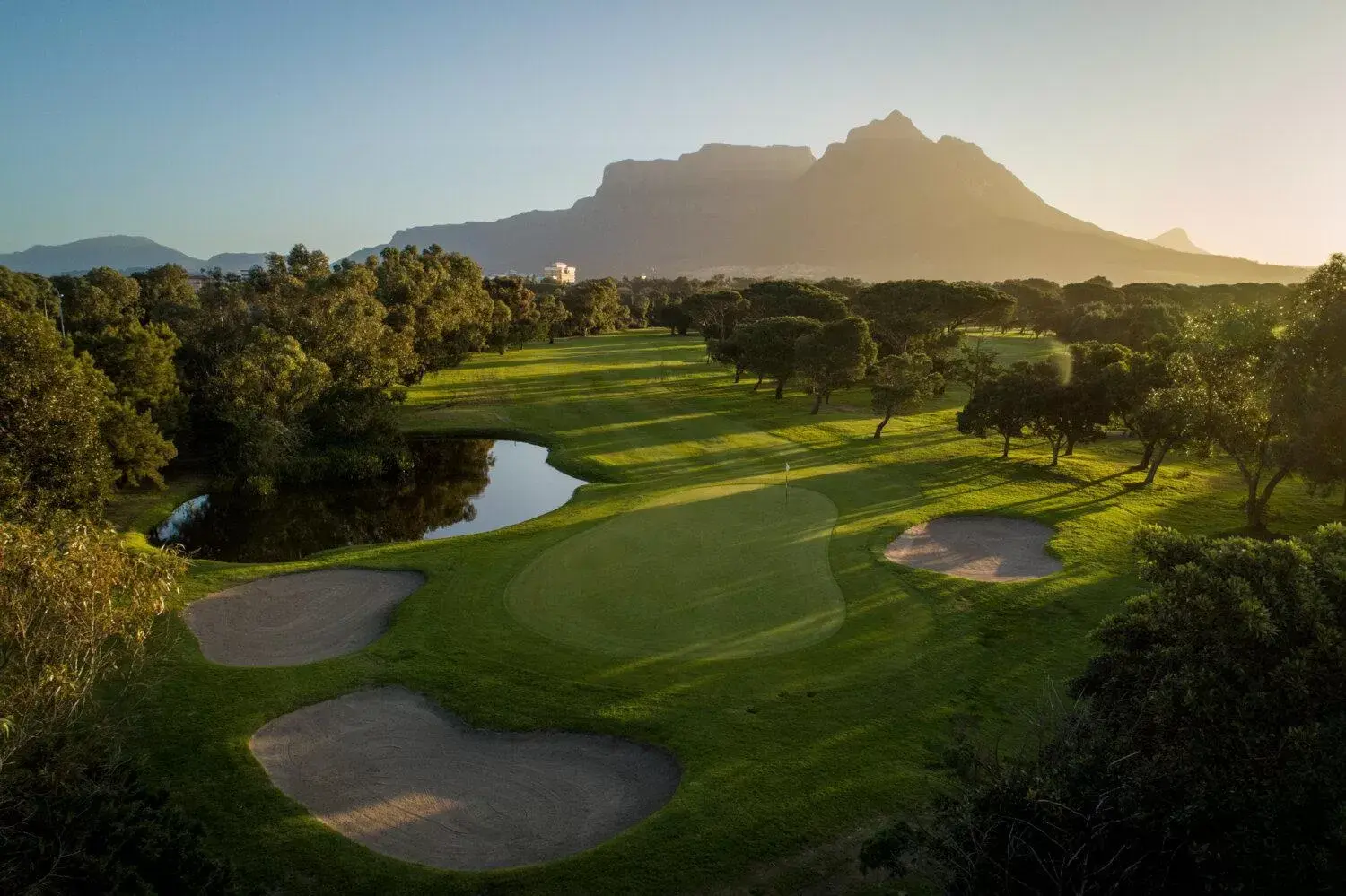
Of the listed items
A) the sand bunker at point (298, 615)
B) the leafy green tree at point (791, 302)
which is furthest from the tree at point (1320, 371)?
the leafy green tree at point (791, 302)

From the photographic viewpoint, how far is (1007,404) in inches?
1599

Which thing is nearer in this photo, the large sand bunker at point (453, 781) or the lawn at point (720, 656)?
the lawn at point (720, 656)

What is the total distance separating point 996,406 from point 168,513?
141 feet

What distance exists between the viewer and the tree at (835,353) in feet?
186

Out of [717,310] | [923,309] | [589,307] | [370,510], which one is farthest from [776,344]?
[589,307]

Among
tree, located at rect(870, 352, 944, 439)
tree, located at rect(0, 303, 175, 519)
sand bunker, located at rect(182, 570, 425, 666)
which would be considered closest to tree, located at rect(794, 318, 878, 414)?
tree, located at rect(870, 352, 944, 439)

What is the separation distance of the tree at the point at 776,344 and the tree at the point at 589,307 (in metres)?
63.6

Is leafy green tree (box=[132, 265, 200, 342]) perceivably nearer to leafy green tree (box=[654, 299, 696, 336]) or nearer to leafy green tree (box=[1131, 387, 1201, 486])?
leafy green tree (box=[1131, 387, 1201, 486])

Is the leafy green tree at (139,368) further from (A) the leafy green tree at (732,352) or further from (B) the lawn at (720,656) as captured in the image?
(A) the leafy green tree at (732,352)

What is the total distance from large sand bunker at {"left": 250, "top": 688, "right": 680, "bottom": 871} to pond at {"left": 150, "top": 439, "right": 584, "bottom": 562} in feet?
53.3

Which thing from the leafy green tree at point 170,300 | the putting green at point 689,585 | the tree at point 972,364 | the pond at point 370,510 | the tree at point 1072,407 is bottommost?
the pond at point 370,510

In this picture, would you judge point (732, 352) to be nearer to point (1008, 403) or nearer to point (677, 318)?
point (1008, 403)

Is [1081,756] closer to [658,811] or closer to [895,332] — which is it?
[658,811]

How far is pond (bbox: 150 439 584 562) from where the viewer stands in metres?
32.6
